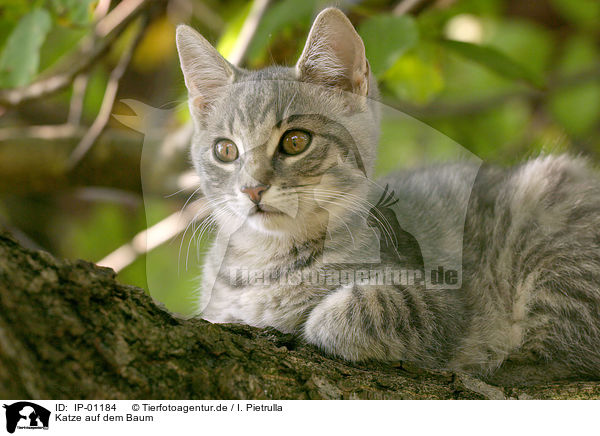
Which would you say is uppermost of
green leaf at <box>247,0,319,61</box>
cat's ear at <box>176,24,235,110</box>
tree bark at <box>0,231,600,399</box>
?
green leaf at <box>247,0,319,61</box>

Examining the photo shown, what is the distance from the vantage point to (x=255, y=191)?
164 centimetres

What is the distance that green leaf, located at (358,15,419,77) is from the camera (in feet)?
5.65

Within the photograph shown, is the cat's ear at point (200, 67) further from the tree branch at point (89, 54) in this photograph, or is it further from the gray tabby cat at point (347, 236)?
the tree branch at point (89, 54)

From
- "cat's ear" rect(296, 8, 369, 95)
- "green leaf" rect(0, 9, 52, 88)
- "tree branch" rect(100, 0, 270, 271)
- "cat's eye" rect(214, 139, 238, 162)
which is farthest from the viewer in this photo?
"tree branch" rect(100, 0, 270, 271)

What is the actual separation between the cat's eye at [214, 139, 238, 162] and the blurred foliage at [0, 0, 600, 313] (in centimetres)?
26

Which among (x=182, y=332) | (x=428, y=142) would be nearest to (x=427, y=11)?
(x=428, y=142)

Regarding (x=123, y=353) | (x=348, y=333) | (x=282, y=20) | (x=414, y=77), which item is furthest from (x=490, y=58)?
(x=123, y=353)

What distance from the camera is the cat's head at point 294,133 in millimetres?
1652

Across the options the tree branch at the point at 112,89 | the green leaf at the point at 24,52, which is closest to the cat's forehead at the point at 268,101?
the green leaf at the point at 24,52

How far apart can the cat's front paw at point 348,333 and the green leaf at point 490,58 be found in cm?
115

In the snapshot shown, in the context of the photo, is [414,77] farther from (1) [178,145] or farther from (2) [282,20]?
(1) [178,145]

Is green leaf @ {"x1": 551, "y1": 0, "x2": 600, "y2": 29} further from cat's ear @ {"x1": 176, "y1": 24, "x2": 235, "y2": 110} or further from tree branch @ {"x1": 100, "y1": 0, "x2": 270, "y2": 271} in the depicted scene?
cat's ear @ {"x1": 176, "y1": 24, "x2": 235, "y2": 110}
